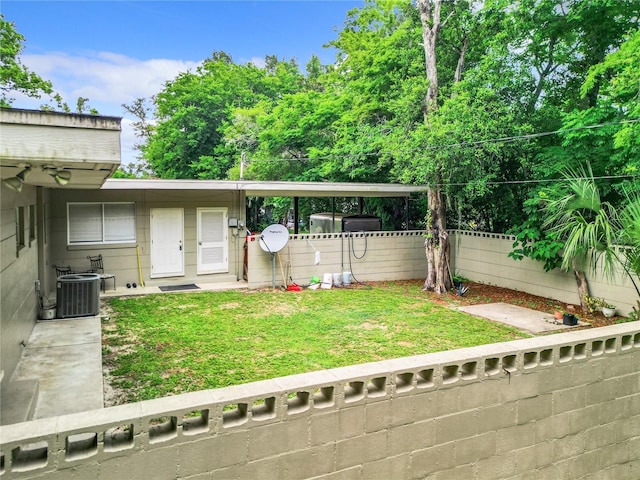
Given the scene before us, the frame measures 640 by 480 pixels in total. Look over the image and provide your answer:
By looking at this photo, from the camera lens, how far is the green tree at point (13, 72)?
19.2 metres

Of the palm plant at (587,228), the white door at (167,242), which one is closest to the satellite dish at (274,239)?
the white door at (167,242)

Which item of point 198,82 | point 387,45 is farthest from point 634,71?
point 198,82

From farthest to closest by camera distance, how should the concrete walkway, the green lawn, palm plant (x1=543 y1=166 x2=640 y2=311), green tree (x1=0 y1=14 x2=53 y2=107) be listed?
1. green tree (x1=0 y1=14 x2=53 y2=107)
2. palm plant (x1=543 y1=166 x2=640 y2=311)
3. the green lawn
4. the concrete walkway

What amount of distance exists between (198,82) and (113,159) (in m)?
28.0

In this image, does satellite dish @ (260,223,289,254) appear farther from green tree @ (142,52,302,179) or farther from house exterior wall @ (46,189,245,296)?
green tree @ (142,52,302,179)

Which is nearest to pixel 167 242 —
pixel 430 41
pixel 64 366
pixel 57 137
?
pixel 64 366

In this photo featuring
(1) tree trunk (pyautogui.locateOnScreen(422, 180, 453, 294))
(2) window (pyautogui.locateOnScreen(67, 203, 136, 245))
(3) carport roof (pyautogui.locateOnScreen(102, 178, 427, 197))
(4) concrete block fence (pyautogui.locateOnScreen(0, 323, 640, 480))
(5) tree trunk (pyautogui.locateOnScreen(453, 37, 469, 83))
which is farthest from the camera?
(5) tree trunk (pyautogui.locateOnScreen(453, 37, 469, 83))

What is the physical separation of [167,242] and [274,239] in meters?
2.57

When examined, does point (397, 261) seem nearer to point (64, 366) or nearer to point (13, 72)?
point (64, 366)

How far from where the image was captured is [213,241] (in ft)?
36.1

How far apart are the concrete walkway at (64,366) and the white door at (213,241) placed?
421 centimetres

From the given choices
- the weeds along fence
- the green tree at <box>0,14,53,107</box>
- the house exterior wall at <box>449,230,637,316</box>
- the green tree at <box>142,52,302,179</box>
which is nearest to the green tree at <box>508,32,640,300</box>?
the house exterior wall at <box>449,230,637,316</box>

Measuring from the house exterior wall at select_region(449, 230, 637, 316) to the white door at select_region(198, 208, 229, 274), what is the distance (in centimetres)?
589

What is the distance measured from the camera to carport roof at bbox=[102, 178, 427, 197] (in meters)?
9.40
